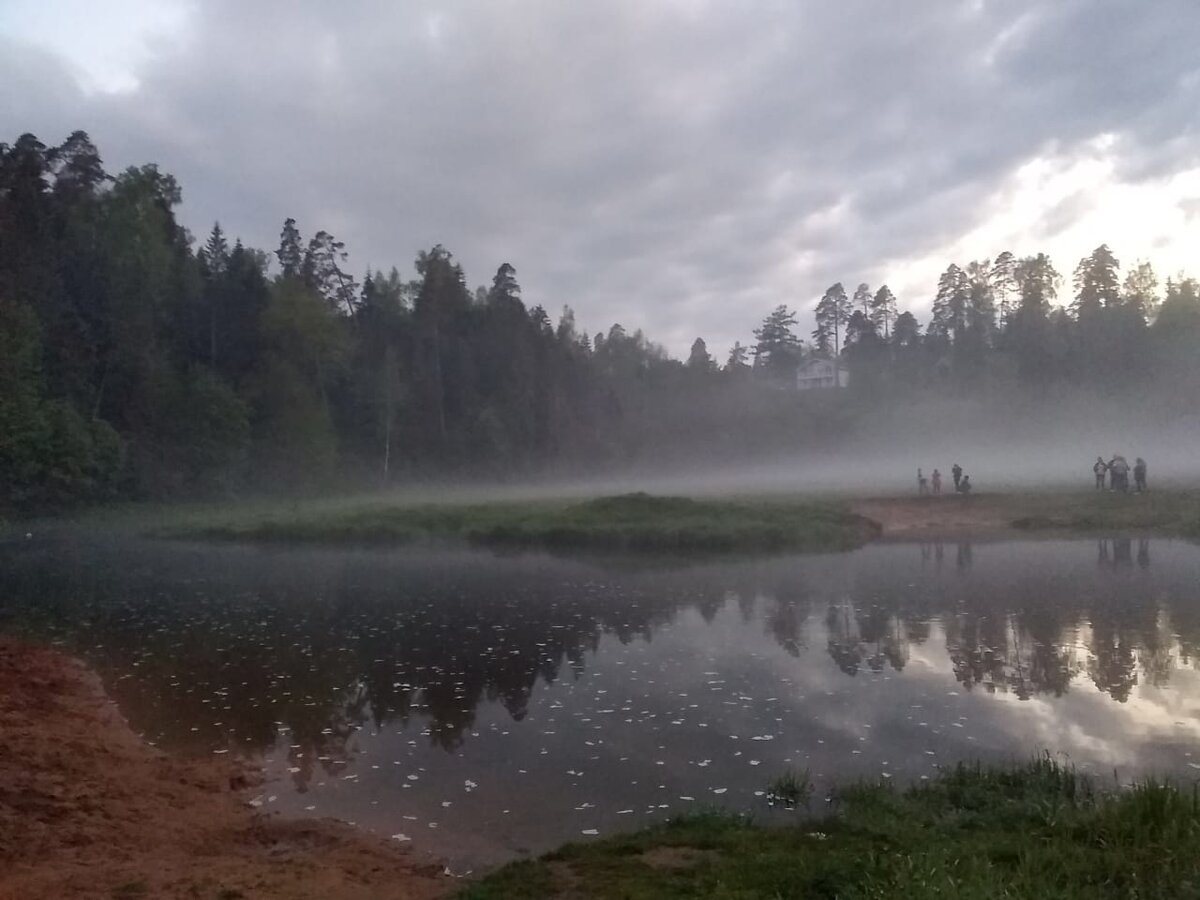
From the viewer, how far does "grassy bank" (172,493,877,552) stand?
38.2 metres

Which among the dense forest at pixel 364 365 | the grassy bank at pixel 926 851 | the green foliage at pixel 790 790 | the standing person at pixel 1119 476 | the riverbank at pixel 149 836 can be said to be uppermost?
the dense forest at pixel 364 365

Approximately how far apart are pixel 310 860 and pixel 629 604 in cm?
1651

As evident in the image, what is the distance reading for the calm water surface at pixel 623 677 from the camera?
460 inches

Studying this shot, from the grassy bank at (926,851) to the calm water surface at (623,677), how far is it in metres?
1.29

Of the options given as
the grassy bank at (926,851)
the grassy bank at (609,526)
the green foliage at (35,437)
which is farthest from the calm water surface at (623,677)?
the green foliage at (35,437)

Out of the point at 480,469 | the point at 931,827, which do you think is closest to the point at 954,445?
the point at 480,469

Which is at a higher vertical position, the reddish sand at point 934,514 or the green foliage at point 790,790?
the reddish sand at point 934,514

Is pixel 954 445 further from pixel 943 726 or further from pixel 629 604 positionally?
pixel 943 726

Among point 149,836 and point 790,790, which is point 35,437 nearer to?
point 149,836

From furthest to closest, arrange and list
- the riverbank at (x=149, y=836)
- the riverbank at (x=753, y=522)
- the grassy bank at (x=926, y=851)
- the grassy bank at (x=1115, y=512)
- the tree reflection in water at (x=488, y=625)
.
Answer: the riverbank at (x=753, y=522), the grassy bank at (x=1115, y=512), the tree reflection in water at (x=488, y=625), the riverbank at (x=149, y=836), the grassy bank at (x=926, y=851)

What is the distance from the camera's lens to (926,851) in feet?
25.2

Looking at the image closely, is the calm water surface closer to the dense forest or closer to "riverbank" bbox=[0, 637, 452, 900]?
"riverbank" bbox=[0, 637, 452, 900]

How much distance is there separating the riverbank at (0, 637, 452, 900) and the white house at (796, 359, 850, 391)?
137 m

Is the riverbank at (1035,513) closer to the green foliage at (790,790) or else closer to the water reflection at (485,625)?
the water reflection at (485,625)
